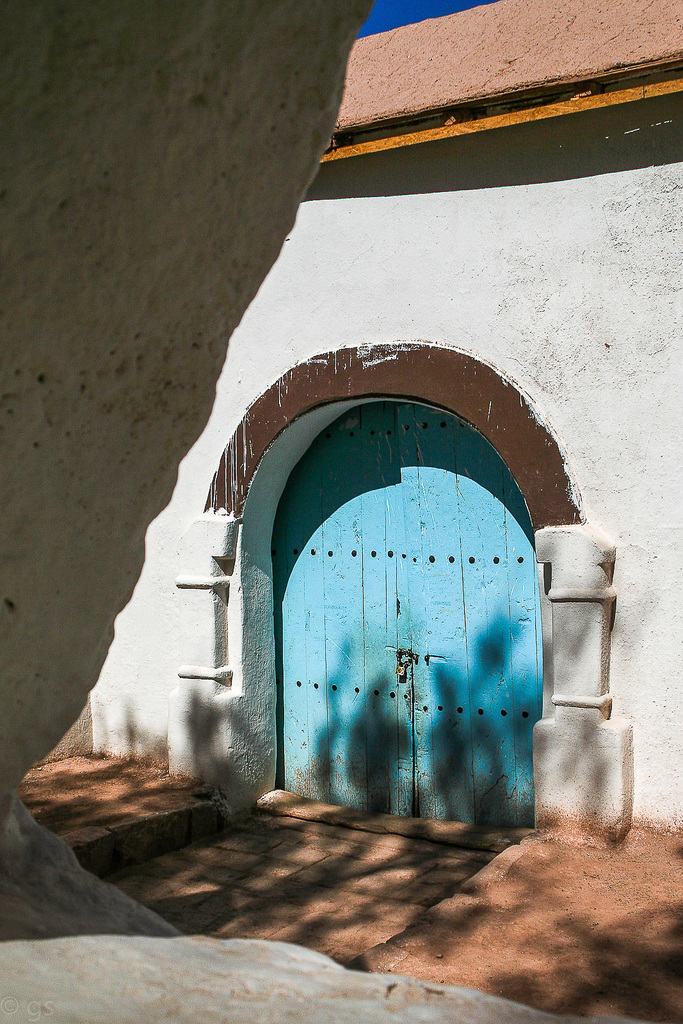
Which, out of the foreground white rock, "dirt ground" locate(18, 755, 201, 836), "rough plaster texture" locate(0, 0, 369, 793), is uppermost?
"rough plaster texture" locate(0, 0, 369, 793)

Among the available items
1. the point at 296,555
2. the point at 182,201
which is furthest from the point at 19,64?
the point at 296,555

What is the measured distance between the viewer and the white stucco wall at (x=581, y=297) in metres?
3.75

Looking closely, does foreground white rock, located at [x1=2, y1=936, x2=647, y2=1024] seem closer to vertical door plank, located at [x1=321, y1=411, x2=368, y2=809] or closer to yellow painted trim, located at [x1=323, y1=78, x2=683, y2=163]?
yellow painted trim, located at [x1=323, y1=78, x2=683, y2=163]

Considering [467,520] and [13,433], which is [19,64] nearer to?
[13,433]

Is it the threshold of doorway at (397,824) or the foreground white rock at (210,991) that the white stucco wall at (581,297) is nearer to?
the threshold of doorway at (397,824)

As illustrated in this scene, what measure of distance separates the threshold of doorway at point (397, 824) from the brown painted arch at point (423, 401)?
153 centimetres

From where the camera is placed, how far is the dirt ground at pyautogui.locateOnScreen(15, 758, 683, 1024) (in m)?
2.78

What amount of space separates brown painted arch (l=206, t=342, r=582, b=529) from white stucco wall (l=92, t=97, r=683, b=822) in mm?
82

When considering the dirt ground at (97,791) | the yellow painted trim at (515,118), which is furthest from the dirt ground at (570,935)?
the yellow painted trim at (515,118)

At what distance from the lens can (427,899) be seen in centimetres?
376

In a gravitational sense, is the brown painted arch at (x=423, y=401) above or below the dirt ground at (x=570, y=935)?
above

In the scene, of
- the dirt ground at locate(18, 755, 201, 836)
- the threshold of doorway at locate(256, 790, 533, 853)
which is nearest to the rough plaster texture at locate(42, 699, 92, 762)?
the dirt ground at locate(18, 755, 201, 836)

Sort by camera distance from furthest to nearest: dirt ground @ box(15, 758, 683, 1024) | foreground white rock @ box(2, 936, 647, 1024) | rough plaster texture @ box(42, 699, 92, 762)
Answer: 1. rough plaster texture @ box(42, 699, 92, 762)
2. dirt ground @ box(15, 758, 683, 1024)
3. foreground white rock @ box(2, 936, 647, 1024)

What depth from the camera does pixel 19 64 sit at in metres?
0.74
